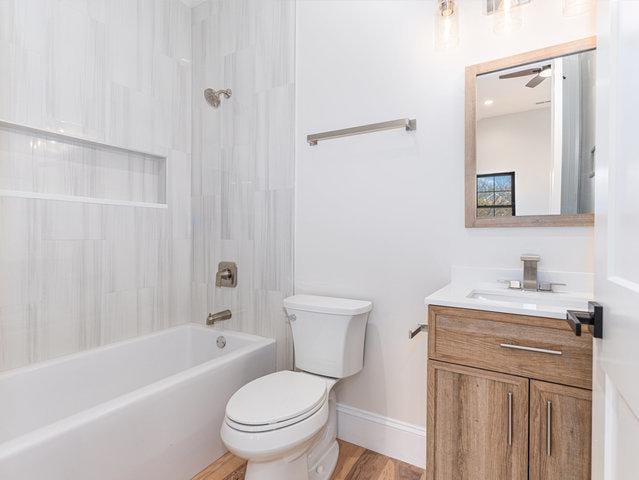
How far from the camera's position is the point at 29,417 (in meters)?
1.54

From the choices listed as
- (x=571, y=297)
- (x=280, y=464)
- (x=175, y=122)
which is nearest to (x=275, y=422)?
→ (x=280, y=464)

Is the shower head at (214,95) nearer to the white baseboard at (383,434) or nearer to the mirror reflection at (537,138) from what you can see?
the mirror reflection at (537,138)

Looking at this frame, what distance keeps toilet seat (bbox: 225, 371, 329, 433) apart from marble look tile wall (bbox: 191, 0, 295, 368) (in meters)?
0.50

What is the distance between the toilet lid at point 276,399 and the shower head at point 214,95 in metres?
1.71

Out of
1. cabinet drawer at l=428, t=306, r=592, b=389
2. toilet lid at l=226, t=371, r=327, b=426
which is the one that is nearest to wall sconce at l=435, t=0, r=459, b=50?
cabinet drawer at l=428, t=306, r=592, b=389

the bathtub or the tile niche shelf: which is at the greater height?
the tile niche shelf

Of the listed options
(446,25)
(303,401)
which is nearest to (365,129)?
(446,25)

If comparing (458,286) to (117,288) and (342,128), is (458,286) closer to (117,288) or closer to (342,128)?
(342,128)

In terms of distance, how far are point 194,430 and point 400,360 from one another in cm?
100

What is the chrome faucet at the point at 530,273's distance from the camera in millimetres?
1350

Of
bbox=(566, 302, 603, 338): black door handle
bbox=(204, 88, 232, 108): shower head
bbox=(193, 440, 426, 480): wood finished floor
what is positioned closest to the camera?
bbox=(566, 302, 603, 338): black door handle

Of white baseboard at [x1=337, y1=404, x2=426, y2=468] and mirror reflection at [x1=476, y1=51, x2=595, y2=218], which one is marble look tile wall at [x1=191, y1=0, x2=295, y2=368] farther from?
mirror reflection at [x1=476, y1=51, x2=595, y2=218]

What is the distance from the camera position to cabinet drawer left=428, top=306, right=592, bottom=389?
1008mm

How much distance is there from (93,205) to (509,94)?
2112mm
